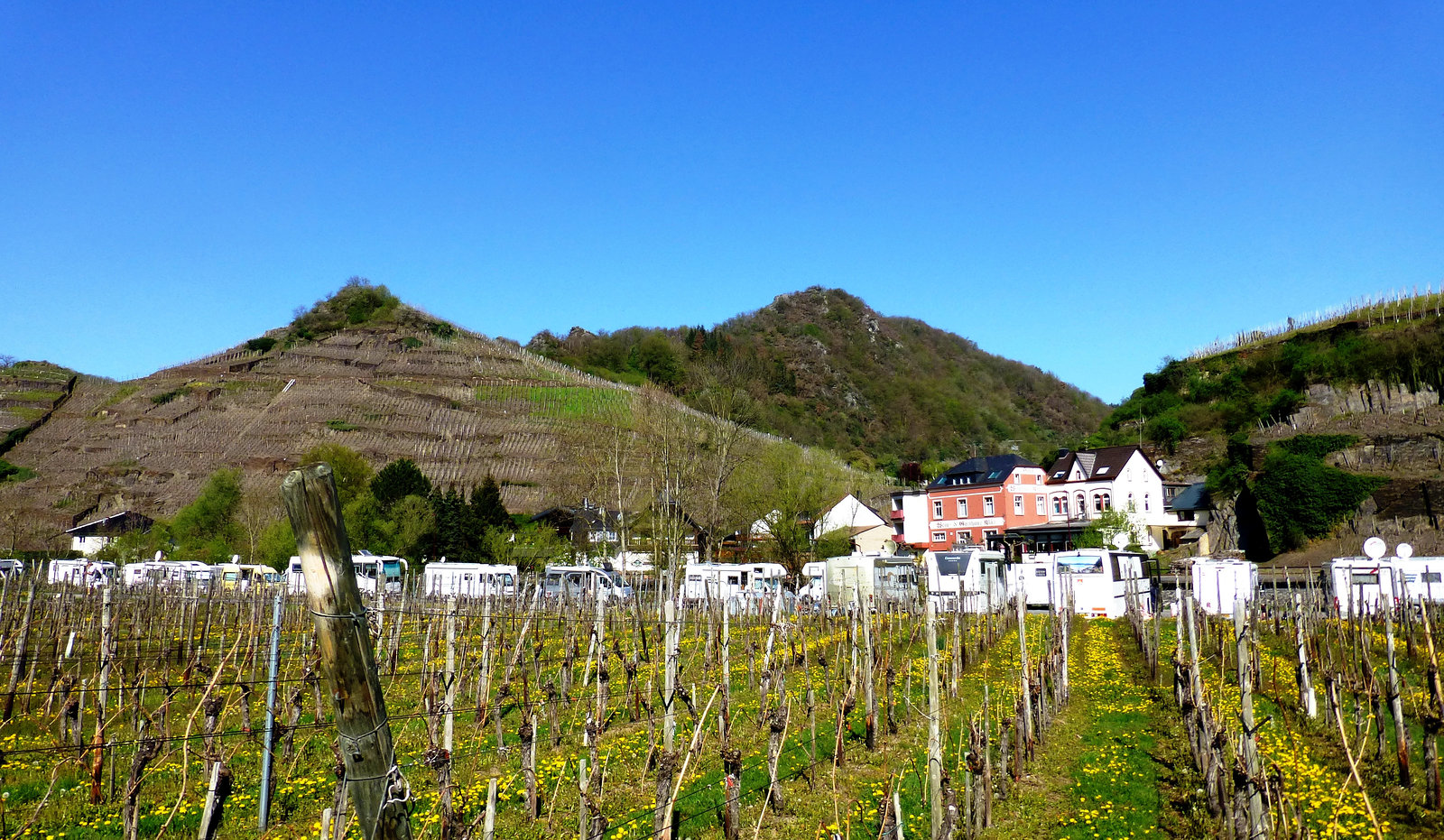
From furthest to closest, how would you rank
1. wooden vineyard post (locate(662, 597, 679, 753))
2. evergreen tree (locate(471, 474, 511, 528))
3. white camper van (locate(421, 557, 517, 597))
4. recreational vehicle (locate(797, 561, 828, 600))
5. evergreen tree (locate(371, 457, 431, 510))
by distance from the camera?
evergreen tree (locate(371, 457, 431, 510)) → evergreen tree (locate(471, 474, 511, 528)) → white camper van (locate(421, 557, 517, 597)) → recreational vehicle (locate(797, 561, 828, 600)) → wooden vineyard post (locate(662, 597, 679, 753))

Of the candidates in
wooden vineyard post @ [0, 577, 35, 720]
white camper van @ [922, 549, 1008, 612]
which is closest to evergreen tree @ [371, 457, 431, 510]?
white camper van @ [922, 549, 1008, 612]

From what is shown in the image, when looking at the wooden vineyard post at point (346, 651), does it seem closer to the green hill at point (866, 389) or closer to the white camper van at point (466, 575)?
the white camper van at point (466, 575)

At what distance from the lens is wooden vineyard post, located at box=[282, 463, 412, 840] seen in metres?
4.06

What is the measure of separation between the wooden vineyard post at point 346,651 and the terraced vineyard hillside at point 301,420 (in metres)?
71.0

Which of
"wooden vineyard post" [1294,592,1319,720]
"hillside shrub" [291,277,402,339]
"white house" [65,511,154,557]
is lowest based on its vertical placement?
"wooden vineyard post" [1294,592,1319,720]

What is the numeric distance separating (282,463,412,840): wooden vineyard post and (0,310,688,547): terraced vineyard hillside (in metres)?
71.0

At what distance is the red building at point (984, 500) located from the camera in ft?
219

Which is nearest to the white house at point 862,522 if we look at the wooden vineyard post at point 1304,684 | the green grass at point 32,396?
the wooden vineyard post at point 1304,684

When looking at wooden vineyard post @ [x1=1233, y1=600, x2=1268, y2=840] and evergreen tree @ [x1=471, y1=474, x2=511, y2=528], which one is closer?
wooden vineyard post @ [x1=1233, y1=600, x2=1268, y2=840]

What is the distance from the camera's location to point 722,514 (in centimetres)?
5031

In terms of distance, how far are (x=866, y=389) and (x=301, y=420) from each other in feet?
328

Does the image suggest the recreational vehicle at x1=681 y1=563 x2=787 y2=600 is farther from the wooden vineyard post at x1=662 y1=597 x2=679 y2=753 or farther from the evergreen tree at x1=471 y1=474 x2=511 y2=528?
the wooden vineyard post at x1=662 y1=597 x2=679 y2=753

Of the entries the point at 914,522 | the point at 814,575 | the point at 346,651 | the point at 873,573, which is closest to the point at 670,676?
the point at 346,651

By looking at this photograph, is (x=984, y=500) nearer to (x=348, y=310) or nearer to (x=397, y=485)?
(x=397, y=485)
